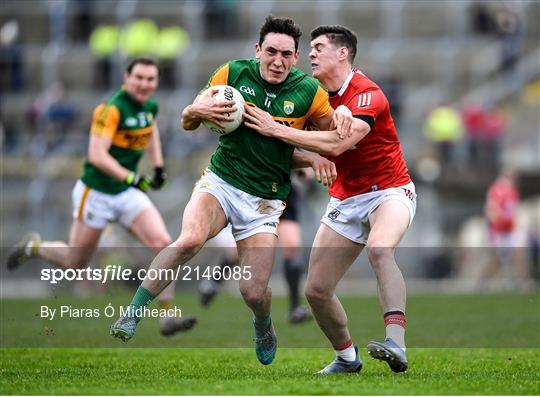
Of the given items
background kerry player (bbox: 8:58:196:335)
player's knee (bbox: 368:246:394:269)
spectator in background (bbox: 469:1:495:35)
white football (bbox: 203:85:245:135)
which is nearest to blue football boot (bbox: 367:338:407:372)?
player's knee (bbox: 368:246:394:269)

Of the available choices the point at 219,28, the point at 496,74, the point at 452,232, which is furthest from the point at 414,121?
the point at 219,28

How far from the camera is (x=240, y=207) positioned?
865 centimetres

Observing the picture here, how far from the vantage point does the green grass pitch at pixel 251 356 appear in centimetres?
754

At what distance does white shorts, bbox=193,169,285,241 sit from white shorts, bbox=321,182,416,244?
51cm

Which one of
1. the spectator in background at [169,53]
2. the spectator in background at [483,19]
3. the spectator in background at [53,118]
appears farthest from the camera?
the spectator in background at [483,19]

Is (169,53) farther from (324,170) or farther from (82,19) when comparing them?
(324,170)

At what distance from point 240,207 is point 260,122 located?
2.26 ft

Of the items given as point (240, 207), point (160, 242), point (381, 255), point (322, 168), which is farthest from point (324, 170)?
point (160, 242)

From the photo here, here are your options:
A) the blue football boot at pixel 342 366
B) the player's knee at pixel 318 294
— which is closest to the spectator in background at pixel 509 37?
the blue football boot at pixel 342 366

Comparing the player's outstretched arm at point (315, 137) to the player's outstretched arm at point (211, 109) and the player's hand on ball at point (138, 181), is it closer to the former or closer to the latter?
the player's outstretched arm at point (211, 109)

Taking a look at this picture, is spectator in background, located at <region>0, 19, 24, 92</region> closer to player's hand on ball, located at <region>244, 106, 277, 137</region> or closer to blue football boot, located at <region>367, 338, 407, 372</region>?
player's hand on ball, located at <region>244, 106, 277, 137</region>

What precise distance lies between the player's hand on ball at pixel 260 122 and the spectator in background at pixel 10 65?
72.9ft

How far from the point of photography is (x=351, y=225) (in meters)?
8.73

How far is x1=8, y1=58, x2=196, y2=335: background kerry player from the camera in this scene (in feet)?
38.4
